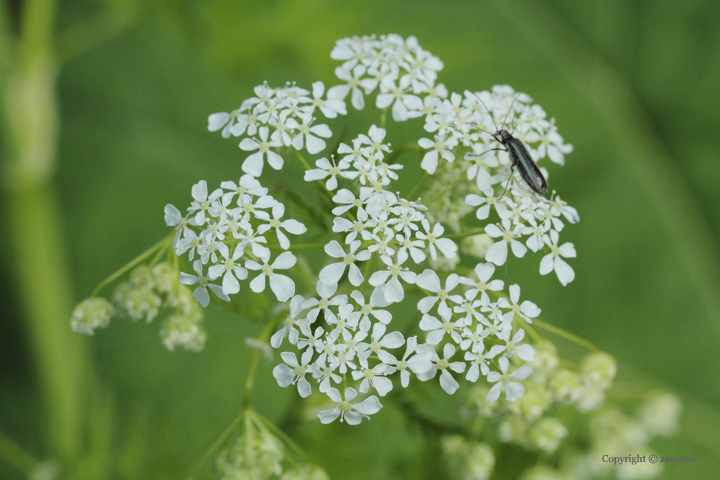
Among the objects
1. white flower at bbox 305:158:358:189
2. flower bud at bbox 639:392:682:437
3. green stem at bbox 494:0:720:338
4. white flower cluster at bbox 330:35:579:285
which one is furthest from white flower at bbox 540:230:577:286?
green stem at bbox 494:0:720:338

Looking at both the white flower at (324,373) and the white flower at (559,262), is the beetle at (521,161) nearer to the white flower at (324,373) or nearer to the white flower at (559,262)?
the white flower at (559,262)

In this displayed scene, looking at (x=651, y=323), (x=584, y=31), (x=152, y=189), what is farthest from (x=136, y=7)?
(x=651, y=323)

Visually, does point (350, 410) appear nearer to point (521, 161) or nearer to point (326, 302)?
point (326, 302)

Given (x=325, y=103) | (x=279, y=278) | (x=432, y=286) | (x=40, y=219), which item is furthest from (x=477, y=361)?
(x=40, y=219)

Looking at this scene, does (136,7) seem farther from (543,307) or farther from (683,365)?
(683,365)

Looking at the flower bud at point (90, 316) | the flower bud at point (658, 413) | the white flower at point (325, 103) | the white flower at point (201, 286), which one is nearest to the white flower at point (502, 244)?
the white flower at point (325, 103)
